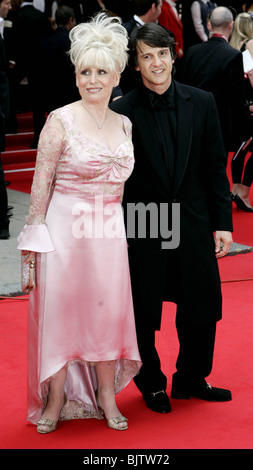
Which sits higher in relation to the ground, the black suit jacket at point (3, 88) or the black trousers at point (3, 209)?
the black suit jacket at point (3, 88)

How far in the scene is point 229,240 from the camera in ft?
11.7

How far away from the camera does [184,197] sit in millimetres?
3426

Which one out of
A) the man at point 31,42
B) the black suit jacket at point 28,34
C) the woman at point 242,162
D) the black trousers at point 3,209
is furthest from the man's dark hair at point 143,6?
the black suit jacket at point 28,34

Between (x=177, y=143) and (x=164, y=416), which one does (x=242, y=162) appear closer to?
(x=177, y=143)

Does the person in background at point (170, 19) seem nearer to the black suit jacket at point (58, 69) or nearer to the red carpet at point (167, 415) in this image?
the black suit jacket at point (58, 69)

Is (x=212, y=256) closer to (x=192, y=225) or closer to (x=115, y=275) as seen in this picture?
(x=192, y=225)

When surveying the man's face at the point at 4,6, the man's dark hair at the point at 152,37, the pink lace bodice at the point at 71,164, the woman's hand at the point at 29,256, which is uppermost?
the man's face at the point at 4,6

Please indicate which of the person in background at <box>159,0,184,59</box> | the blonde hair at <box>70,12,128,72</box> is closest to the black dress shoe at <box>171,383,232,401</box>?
the blonde hair at <box>70,12,128,72</box>

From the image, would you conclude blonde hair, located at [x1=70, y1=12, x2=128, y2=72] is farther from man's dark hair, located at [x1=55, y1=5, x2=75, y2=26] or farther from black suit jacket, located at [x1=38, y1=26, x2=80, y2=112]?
man's dark hair, located at [x1=55, y1=5, x2=75, y2=26]

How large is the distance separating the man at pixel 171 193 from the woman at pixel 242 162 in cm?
425

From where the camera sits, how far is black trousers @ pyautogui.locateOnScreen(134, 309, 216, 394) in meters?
3.59

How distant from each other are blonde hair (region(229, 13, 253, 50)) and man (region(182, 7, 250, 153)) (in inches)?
27.3

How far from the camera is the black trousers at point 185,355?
3590mm

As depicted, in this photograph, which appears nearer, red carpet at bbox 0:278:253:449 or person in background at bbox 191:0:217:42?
red carpet at bbox 0:278:253:449
